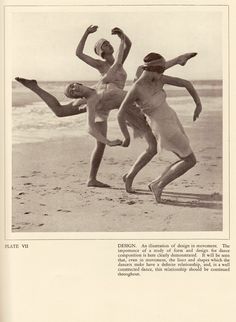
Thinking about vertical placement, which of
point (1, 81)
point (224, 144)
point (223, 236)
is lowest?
point (223, 236)

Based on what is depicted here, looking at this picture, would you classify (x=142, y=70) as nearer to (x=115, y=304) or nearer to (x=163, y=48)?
(x=163, y=48)

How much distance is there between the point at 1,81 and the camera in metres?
0.96

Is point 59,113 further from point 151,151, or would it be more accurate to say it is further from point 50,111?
point 151,151

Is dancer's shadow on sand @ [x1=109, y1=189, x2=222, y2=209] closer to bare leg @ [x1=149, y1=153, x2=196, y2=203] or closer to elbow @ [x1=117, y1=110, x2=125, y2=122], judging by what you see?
bare leg @ [x1=149, y1=153, x2=196, y2=203]

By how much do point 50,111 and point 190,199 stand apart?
0.27m

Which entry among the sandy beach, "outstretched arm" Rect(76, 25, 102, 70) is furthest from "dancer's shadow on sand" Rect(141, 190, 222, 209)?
"outstretched arm" Rect(76, 25, 102, 70)

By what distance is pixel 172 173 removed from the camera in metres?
0.97

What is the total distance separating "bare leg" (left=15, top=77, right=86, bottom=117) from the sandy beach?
1.8 inches

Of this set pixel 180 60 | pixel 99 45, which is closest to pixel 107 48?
pixel 99 45

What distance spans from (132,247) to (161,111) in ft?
0.74

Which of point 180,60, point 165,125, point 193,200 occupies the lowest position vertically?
point 193,200

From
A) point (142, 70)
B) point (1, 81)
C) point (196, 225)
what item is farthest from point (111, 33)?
point (196, 225)

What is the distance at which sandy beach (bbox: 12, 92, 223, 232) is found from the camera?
3.14 ft

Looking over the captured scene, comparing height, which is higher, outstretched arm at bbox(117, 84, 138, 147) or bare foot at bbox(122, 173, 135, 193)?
outstretched arm at bbox(117, 84, 138, 147)
